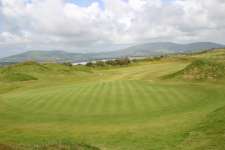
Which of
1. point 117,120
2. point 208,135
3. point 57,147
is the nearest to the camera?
point 57,147

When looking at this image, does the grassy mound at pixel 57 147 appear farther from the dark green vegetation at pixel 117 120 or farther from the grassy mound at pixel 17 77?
the grassy mound at pixel 17 77

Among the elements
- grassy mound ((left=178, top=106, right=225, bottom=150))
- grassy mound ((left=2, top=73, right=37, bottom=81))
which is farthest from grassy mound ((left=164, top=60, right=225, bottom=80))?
grassy mound ((left=2, top=73, right=37, bottom=81))

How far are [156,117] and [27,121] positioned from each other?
947 centimetres

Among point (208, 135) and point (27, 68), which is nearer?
point (208, 135)

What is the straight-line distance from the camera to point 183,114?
24.1 meters

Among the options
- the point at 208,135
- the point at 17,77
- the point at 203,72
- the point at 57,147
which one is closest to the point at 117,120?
the point at 208,135

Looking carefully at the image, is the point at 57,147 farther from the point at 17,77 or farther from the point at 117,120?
the point at 17,77

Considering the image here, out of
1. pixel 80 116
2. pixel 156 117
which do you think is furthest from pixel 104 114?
pixel 156 117

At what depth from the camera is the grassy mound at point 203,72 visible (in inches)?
1880

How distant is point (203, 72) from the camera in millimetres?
49406

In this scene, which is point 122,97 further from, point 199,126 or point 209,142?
point 209,142

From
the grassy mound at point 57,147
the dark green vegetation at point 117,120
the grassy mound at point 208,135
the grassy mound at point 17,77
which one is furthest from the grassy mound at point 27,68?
the grassy mound at point 57,147

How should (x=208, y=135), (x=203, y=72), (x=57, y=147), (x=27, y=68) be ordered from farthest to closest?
(x=27, y=68)
(x=203, y=72)
(x=208, y=135)
(x=57, y=147)

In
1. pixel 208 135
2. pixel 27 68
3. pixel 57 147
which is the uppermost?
pixel 27 68
